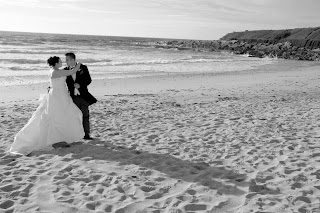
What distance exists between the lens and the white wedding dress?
20.7ft

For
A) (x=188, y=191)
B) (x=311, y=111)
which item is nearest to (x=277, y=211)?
(x=188, y=191)

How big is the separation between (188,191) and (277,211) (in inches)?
46.2

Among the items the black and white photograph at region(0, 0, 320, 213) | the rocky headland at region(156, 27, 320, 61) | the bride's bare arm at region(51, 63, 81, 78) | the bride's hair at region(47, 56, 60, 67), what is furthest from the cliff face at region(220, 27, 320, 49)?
the bride's hair at region(47, 56, 60, 67)

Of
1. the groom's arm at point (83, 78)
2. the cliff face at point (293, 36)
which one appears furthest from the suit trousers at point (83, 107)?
the cliff face at point (293, 36)

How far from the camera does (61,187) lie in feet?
15.1

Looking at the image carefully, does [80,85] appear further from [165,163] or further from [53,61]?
[165,163]

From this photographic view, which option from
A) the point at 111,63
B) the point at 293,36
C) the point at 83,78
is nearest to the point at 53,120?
the point at 83,78

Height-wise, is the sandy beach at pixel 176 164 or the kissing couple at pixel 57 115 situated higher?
the kissing couple at pixel 57 115

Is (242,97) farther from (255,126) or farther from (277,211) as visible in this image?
(277,211)

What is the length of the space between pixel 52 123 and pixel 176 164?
2.63m

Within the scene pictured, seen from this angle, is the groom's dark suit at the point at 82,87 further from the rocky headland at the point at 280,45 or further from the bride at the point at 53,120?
the rocky headland at the point at 280,45

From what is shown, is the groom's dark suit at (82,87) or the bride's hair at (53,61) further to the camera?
the groom's dark suit at (82,87)

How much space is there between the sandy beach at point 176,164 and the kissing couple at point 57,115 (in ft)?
0.85

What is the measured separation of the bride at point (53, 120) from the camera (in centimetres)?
631
